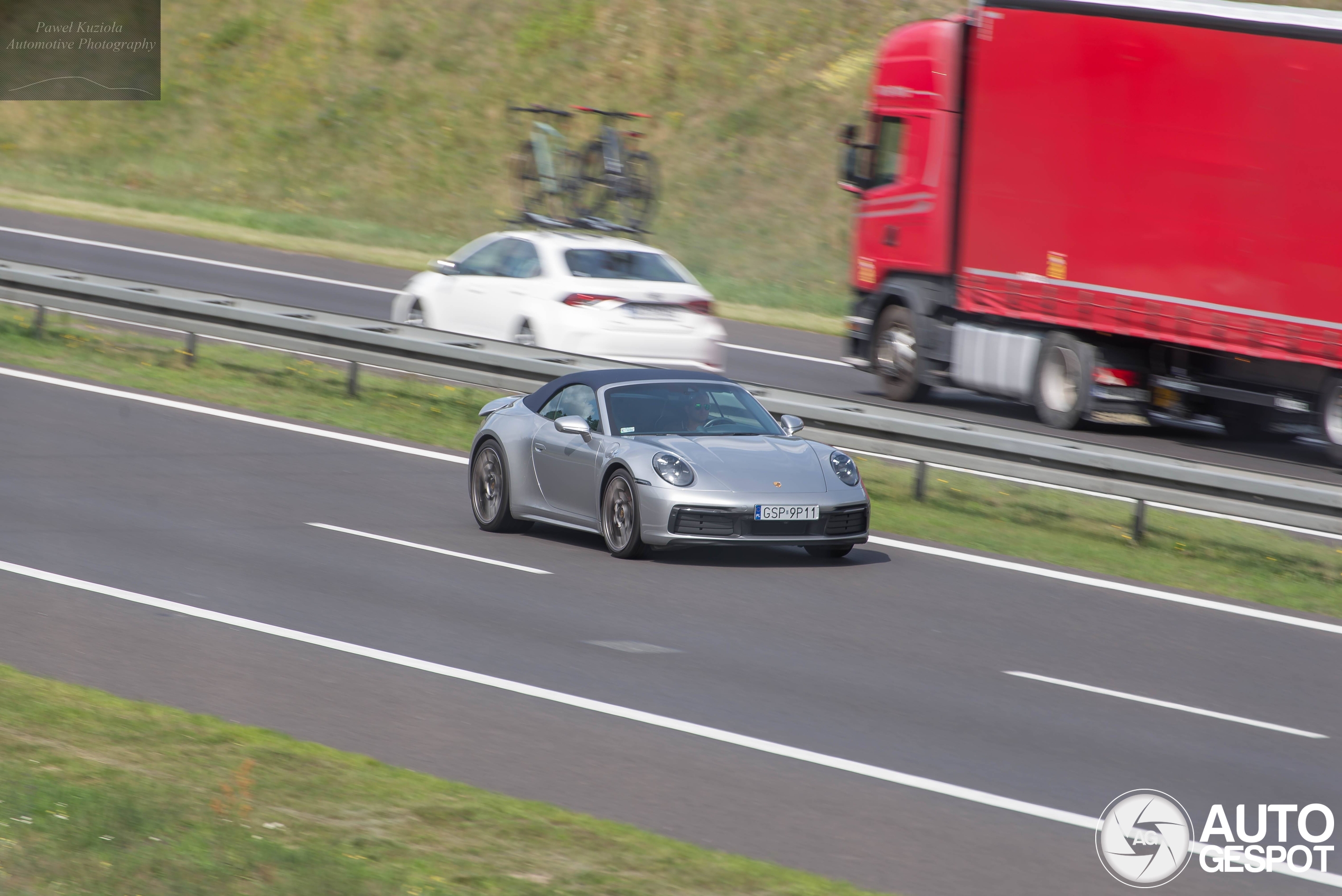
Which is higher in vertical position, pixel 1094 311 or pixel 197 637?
pixel 1094 311

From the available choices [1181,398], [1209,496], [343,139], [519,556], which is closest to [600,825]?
[519,556]

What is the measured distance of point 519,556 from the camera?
12852 millimetres

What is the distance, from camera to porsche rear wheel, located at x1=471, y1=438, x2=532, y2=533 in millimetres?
13867

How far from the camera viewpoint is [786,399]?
1684cm

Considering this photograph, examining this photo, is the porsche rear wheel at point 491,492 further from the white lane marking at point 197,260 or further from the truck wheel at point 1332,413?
the white lane marking at point 197,260

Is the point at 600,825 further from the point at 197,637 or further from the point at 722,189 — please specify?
the point at 722,189

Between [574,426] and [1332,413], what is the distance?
8.36 m

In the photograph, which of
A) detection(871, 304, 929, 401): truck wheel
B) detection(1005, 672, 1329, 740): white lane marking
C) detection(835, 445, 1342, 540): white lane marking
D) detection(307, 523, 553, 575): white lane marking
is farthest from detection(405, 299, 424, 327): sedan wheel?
detection(1005, 672, 1329, 740): white lane marking

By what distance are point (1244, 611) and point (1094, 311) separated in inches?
314

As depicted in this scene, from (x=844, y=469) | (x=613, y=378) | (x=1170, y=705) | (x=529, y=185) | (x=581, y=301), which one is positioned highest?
(x=529, y=185)

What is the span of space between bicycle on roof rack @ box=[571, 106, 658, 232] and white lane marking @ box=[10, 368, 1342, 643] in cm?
1239

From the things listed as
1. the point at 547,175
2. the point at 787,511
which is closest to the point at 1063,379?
the point at 787,511

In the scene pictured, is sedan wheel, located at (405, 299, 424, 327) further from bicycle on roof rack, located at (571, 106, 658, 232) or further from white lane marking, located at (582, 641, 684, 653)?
white lane marking, located at (582, 641, 684, 653)

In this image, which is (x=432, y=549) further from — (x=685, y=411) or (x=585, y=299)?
(x=585, y=299)
